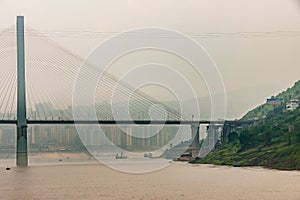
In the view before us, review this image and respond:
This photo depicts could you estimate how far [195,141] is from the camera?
39.5 meters

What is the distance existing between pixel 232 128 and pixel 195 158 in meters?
3.44

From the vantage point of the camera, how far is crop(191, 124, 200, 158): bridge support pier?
1482 inches

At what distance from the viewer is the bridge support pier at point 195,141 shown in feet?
123

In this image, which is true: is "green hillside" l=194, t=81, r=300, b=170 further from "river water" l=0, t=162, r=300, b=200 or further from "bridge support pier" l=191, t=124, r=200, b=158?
"river water" l=0, t=162, r=300, b=200

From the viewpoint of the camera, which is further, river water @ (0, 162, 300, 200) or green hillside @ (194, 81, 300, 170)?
green hillside @ (194, 81, 300, 170)

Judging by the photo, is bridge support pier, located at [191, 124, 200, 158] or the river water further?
bridge support pier, located at [191, 124, 200, 158]

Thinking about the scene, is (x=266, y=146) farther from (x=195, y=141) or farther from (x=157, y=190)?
(x=157, y=190)

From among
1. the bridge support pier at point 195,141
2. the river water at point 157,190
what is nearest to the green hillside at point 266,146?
the bridge support pier at point 195,141

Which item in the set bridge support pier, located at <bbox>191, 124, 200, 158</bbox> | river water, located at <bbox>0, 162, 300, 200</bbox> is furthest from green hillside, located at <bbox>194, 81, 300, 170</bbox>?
river water, located at <bbox>0, 162, 300, 200</bbox>

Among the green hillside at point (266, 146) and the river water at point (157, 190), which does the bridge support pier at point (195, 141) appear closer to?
the green hillside at point (266, 146)

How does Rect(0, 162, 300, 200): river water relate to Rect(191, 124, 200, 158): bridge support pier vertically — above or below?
below

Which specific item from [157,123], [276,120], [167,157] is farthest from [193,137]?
[167,157]

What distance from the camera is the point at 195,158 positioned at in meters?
42.9

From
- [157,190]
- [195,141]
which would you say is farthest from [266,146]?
Result: [157,190]
